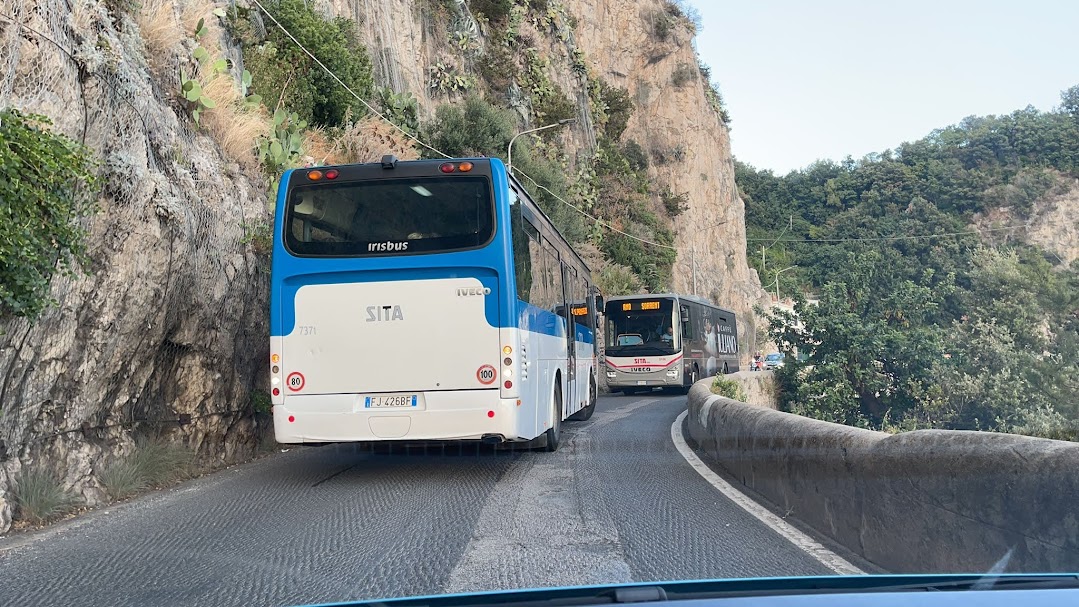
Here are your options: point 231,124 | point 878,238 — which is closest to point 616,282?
point 231,124

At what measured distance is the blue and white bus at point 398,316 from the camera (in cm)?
888

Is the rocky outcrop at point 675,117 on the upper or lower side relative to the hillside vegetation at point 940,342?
upper

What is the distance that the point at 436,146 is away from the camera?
29375 mm

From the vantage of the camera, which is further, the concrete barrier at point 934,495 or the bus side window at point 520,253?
the bus side window at point 520,253

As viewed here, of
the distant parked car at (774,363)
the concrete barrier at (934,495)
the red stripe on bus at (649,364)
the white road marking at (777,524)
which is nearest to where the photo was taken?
the concrete barrier at (934,495)

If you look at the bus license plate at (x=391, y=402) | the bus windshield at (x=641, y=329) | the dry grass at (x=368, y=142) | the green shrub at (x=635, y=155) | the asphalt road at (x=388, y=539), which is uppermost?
the green shrub at (x=635, y=155)

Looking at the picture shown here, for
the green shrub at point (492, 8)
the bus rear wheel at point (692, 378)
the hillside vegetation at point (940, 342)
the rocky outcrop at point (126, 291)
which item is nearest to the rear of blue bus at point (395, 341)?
the rocky outcrop at point (126, 291)

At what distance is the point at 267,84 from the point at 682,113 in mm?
47906

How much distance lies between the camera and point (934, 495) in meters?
4.70

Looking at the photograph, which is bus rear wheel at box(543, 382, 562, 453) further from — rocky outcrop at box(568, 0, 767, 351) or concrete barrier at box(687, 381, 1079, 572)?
rocky outcrop at box(568, 0, 767, 351)

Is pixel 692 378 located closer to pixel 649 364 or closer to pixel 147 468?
pixel 649 364

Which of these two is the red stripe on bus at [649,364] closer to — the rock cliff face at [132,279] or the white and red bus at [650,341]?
the white and red bus at [650,341]

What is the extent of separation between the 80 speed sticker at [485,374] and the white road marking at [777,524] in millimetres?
2598

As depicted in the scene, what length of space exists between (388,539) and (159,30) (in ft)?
31.6
